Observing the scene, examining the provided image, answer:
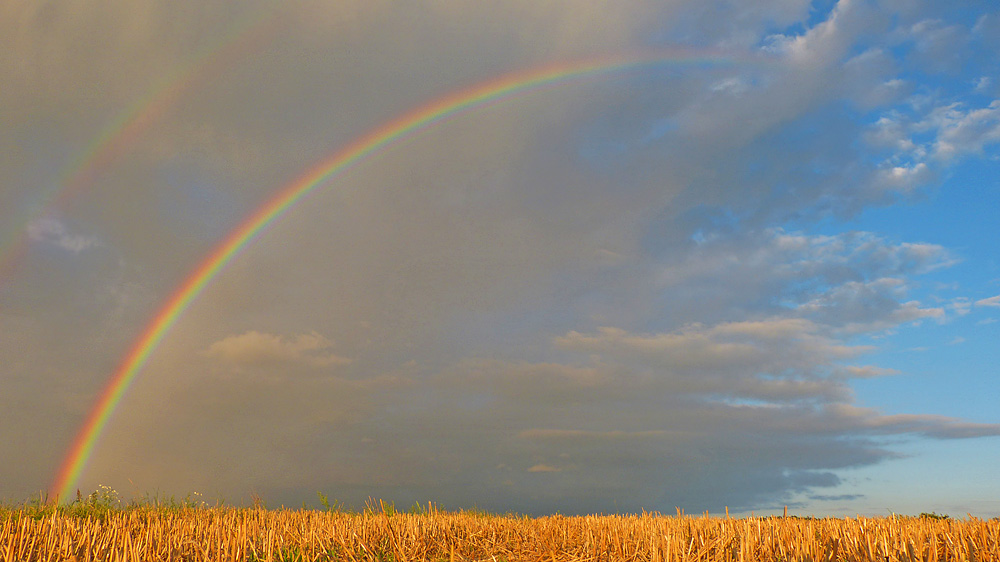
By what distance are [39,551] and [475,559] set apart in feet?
23.7

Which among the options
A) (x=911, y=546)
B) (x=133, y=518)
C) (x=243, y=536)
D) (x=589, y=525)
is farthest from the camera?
(x=133, y=518)

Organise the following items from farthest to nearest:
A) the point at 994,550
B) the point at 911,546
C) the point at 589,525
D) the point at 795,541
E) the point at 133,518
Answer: the point at 133,518 < the point at 589,525 < the point at 795,541 < the point at 994,550 < the point at 911,546

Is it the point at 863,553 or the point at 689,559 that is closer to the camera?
the point at 863,553

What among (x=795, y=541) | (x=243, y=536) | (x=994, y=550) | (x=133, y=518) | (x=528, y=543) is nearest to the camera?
(x=994, y=550)

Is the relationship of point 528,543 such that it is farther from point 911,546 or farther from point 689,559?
point 911,546

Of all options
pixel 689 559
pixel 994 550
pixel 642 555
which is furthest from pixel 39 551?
pixel 994 550

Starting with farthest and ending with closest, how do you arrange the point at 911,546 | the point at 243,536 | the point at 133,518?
1. the point at 133,518
2. the point at 243,536
3. the point at 911,546

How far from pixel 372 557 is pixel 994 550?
27.5ft

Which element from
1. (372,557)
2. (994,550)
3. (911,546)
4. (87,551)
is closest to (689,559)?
(911,546)

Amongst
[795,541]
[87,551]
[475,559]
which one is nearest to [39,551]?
[87,551]

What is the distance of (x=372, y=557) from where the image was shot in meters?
9.70

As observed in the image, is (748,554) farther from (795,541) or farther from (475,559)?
(475,559)

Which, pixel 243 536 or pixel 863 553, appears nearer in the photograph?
pixel 863 553

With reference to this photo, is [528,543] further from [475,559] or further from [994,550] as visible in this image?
[994,550]
